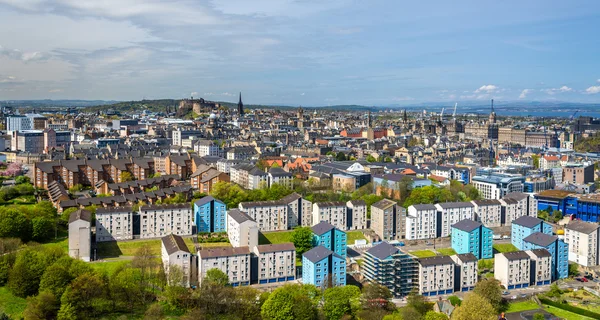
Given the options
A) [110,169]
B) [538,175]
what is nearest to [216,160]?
[110,169]

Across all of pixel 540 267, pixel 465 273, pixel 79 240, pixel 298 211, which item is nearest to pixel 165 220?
pixel 79 240

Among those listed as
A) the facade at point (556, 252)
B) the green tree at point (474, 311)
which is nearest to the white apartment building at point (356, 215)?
the facade at point (556, 252)

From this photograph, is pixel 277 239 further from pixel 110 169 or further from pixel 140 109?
pixel 140 109

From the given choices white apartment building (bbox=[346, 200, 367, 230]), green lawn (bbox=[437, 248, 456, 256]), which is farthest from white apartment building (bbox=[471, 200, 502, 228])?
white apartment building (bbox=[346, 200, 367, 230])

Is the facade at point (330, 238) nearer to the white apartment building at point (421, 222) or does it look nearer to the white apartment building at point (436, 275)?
the white apartment building at point (436, 275)

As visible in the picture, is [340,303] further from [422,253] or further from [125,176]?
[125,176]
